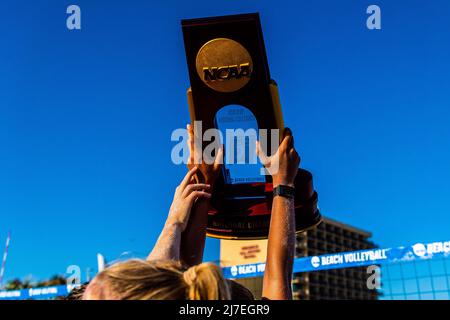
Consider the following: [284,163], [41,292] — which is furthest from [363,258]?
[41,292]

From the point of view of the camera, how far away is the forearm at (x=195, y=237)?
266cm

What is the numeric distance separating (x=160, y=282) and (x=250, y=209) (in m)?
2.17

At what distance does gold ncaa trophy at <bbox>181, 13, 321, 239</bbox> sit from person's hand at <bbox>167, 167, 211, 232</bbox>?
1.50 feet

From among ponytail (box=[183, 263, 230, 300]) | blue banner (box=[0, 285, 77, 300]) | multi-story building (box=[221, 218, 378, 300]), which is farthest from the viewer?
multi-story building (box=[221, 218, 378, 300])

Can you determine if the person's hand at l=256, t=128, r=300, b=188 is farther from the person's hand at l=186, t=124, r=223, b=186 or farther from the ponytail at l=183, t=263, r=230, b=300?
the ponytail at l=183, t=263, r=230, b=300

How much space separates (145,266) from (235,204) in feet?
7.08

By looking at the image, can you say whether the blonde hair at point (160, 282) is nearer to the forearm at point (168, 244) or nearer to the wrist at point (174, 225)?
the forearm at point (168, 244)

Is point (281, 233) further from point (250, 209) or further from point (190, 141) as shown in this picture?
point (250, 209)

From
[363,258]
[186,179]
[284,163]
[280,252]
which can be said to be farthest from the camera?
[363,258]

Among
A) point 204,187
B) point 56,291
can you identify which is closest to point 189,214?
point 204,187

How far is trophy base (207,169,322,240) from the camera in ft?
11.1

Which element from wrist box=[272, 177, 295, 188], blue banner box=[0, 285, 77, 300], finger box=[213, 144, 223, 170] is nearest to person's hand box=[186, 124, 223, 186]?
finger box=[213, 144, 223, 170]

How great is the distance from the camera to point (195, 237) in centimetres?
271

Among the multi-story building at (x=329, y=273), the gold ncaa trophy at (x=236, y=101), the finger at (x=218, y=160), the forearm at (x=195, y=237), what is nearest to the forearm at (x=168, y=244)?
the forearm at (x=195, y=237)
